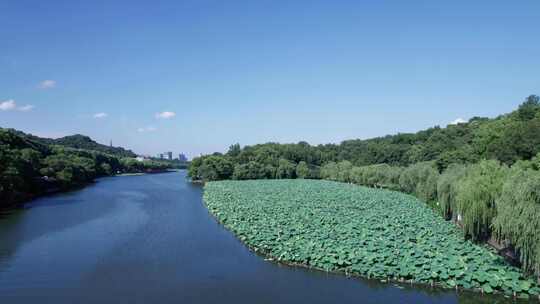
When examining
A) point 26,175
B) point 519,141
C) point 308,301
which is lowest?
point 308,301

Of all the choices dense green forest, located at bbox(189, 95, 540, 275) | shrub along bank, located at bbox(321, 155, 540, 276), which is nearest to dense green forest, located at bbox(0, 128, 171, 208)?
dense green forest, located at bbox(189, 95, 540, 275)

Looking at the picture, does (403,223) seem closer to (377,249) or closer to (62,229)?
(377,249)

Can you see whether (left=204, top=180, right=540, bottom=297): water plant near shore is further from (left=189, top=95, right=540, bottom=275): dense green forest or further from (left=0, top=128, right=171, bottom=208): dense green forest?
(left=0, top=128, right=171, bottom=208): dense green forest

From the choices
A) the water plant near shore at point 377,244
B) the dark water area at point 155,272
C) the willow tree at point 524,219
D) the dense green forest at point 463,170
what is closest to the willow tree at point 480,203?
the dense green forest at point 463,170

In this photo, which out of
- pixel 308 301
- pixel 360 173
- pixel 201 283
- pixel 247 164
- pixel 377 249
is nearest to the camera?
pixel 308 301

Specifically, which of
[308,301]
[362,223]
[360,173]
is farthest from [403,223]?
[360,173]

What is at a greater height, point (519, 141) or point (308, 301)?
point (519, 141)
